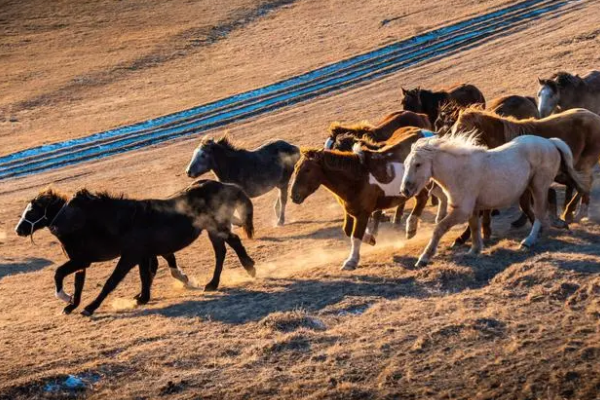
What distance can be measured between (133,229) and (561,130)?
7.20 meters

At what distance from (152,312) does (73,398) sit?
3.60 meters

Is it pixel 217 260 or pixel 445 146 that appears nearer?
Answer: pixel 445 146

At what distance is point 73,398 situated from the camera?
10.9 meters

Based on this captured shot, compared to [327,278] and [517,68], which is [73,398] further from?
[517,68]

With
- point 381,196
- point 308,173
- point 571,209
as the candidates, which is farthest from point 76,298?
point 571,209

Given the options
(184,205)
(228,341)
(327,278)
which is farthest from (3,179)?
(228,341)

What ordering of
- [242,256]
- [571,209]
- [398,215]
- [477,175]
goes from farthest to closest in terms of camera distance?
[398,215] → [242,256] → [571,209] → [477,175]

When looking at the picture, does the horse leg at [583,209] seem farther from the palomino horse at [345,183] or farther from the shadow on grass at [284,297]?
the shadow on grass at [284,297]

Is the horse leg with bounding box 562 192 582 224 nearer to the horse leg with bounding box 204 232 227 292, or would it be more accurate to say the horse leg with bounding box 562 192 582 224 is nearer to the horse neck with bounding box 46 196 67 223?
the horse leg with bounding box 204 232 227 292

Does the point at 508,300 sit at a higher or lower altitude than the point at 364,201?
lower

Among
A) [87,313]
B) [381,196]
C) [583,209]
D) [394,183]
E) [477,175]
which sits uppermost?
[477,175]

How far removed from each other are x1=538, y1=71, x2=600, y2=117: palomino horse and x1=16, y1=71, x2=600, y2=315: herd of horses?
464cm

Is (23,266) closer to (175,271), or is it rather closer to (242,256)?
(175,271)

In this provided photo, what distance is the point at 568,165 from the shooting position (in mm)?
15359
